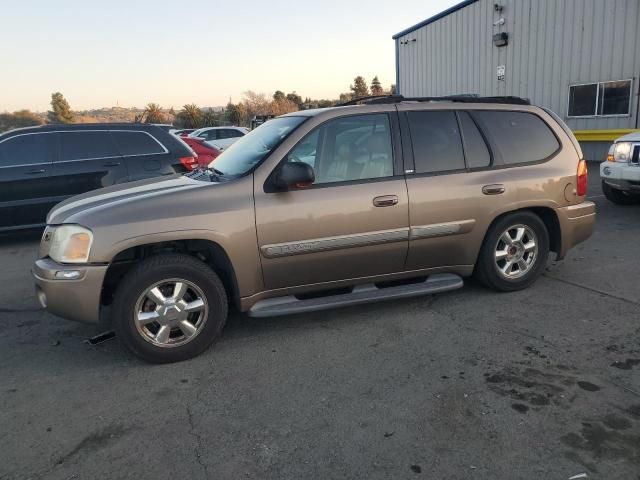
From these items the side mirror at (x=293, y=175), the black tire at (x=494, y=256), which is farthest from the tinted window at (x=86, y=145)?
the black tire at (x=494, y=256)

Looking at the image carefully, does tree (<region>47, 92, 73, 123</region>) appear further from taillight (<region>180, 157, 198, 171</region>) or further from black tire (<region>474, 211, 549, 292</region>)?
black tire (<region>474, 211, 549, 292</region>)

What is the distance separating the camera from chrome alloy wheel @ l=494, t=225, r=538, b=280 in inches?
182

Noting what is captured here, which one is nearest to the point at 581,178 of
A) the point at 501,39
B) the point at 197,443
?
the point at 197,443

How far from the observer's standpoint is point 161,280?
354 cm

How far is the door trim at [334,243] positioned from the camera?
3.79m

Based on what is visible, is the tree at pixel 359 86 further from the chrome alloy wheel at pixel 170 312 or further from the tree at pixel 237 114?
the chrome alloy wheel at pixel 170 312

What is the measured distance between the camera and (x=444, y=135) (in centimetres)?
439

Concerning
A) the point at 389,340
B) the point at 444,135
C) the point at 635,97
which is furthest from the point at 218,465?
the point at 635,97

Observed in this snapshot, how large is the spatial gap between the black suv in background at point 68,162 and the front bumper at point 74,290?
4.23 m

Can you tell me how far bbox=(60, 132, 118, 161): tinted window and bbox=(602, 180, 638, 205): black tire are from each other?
784 centimetres

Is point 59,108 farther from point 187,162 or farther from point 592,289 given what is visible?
point 592,289

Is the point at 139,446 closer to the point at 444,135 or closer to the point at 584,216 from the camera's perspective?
the point at 444,135

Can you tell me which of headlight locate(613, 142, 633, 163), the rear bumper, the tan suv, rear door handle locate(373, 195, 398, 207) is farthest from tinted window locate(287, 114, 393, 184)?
headlight locate(613, 142, 633, 163)

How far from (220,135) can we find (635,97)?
13.2m
